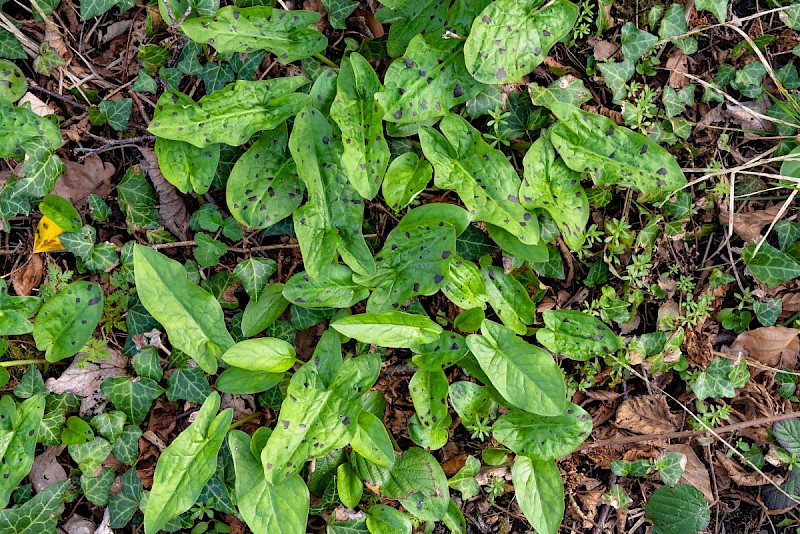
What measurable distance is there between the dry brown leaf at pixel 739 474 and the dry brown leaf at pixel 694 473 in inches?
3.9

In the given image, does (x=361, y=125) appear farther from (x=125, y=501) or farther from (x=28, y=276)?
(x=125, y=501)

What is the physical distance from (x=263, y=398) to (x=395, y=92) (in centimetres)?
144

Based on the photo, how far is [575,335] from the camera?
105 inches

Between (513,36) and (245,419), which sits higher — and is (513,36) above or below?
above

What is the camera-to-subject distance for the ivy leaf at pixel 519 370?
2.42m

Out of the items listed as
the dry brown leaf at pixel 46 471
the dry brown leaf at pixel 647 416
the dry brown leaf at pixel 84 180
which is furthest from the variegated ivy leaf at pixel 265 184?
the dry brown leaf at pixel 647 416

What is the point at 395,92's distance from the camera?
2496 millimetres

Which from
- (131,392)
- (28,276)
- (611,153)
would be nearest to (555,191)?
(611,153)

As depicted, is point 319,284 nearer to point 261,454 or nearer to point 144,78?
point 261,454

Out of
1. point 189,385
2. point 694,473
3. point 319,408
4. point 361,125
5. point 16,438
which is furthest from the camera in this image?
point 694,473

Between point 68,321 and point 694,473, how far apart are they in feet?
9.41

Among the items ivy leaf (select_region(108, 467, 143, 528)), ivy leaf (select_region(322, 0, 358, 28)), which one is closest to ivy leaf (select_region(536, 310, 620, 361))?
ivy leaf (select_region(322, 0, 358, 28))

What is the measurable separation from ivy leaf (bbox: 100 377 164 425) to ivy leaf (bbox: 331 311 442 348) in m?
0.94

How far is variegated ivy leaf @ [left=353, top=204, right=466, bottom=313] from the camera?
2.51 meters
